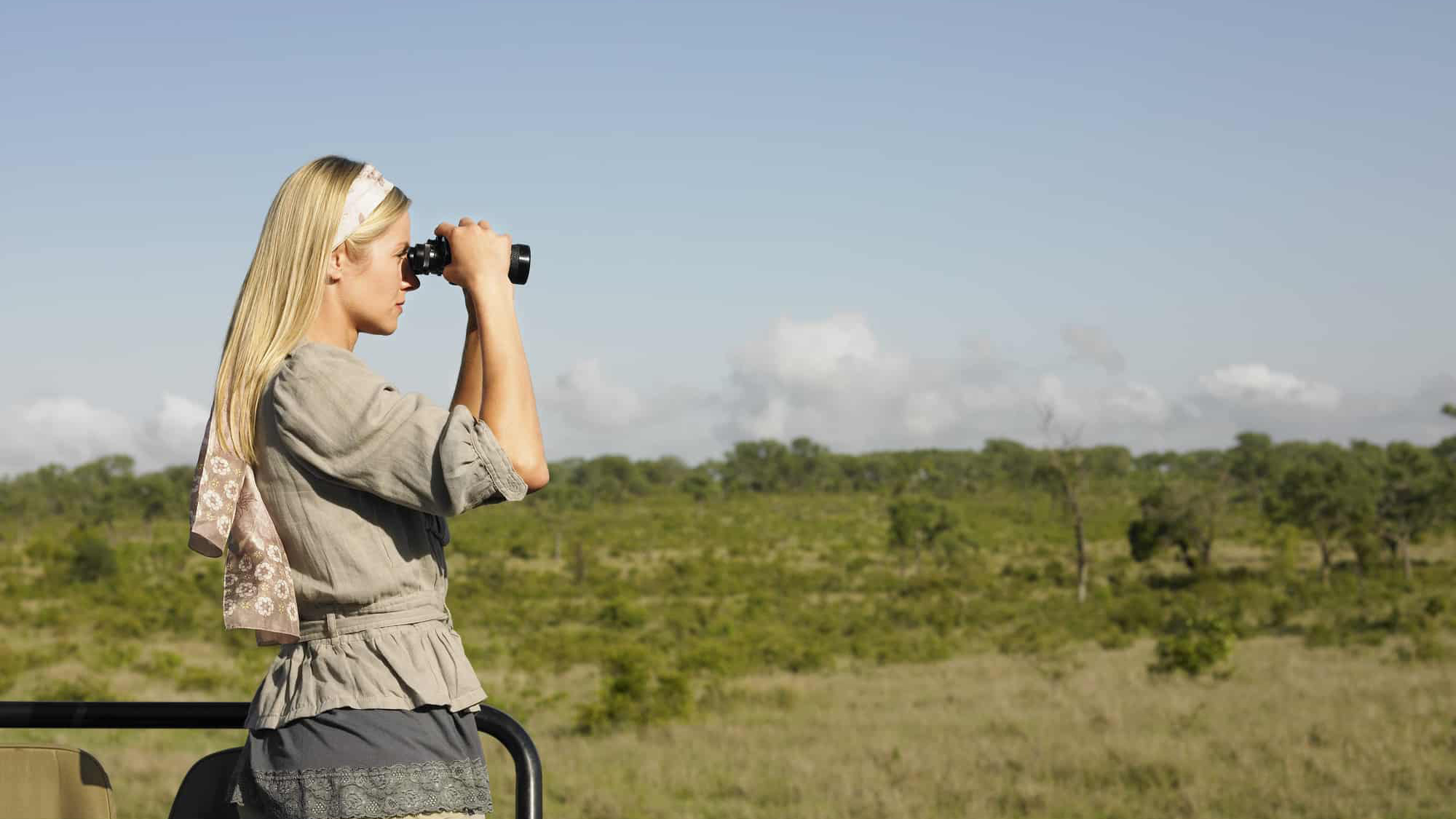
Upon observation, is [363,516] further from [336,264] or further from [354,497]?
[336,264]

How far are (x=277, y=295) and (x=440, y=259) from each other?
0.17m

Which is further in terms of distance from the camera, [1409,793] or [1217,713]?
[1217,713]

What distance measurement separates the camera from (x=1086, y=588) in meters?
29.9

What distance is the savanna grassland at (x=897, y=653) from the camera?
10.1 metres

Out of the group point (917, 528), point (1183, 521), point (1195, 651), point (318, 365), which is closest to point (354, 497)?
point (318, 365)

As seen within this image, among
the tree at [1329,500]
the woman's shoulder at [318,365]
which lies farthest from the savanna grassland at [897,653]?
the woman's shoulder at [318,365]

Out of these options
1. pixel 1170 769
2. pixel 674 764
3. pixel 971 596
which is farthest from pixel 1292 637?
pixel 674 764

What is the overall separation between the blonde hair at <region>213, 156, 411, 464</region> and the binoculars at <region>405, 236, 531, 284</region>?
2.8 inches

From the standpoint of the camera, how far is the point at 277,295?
1236 mm

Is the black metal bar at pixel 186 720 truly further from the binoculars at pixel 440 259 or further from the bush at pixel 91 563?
the bush at pixel 91 563

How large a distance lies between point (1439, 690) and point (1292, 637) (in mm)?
7989

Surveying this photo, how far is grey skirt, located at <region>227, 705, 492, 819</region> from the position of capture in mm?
1136

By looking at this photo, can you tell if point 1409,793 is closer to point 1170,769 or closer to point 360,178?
point 1170,769

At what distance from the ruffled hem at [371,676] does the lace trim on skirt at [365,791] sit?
2.1 inches
